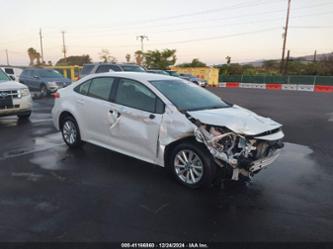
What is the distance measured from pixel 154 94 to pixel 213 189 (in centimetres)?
174

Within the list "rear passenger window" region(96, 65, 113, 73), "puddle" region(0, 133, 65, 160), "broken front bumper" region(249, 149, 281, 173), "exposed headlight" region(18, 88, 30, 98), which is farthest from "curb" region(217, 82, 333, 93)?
"puddle" region(0, 133, 65, 160)

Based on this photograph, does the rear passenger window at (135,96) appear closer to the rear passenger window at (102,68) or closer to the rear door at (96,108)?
the rear door at (96,108)

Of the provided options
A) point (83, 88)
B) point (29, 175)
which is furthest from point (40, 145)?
point (29, 175)

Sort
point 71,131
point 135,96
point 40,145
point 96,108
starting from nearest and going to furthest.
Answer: point 135,96, point 96,108, point 71,131, point 40,145

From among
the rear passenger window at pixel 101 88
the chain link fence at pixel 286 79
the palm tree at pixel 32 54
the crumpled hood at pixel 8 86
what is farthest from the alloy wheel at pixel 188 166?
the palm tree at pixel 32 54

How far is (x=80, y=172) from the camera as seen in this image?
4910 millimetres

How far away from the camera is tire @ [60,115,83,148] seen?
6035 mm

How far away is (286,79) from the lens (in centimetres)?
3525

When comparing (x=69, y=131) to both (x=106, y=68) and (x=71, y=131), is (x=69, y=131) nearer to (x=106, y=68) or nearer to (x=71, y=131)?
(x=71, y=131)

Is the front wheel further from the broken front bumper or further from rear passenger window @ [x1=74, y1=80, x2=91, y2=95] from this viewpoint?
the broken front bumper

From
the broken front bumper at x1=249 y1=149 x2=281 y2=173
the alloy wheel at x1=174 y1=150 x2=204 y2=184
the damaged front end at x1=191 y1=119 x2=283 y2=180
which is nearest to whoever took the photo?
the damaged front end at x1=191 y1=119 x2=283 y2=180

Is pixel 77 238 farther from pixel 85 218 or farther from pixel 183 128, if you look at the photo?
pixel 183 128

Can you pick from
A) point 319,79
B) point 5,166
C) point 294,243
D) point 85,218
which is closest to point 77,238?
point 85,218

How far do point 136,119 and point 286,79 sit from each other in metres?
34.5
